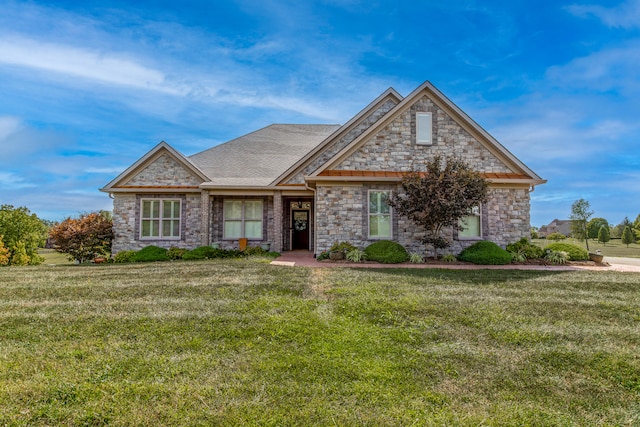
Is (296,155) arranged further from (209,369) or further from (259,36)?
(209,369)

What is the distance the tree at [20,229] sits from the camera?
1625cm

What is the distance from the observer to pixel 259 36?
11016 millimetres

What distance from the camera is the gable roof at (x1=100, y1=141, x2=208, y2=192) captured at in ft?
53.3

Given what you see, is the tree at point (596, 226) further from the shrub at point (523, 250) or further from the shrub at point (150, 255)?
the shrub at point (150, 255)

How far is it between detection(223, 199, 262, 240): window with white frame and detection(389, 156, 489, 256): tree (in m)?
7.15

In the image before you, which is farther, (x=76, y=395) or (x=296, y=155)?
(x=296, y=155)

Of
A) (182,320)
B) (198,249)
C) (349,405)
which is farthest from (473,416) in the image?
(198,249)

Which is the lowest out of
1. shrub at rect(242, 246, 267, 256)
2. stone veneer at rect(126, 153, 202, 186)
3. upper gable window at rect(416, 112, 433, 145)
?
shrub at rect(242, 246, 267, 256)

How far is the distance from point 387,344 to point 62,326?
17.1 ft

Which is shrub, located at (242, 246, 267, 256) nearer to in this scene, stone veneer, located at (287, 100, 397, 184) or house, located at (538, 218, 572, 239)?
stone veneer, located at (287, 100, 397, 184)

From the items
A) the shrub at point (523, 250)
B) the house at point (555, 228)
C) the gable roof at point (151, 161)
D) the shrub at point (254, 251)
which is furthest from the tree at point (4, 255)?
the house at point (555, 228)

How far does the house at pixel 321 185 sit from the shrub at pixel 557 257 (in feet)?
4.11

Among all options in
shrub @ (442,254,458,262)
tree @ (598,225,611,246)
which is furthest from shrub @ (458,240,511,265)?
tree @ (598,225,611,246)

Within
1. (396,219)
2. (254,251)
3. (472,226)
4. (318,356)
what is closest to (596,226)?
(472,226)
